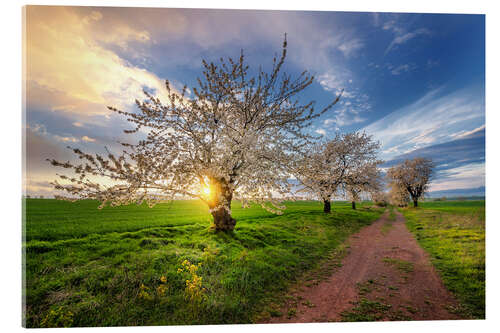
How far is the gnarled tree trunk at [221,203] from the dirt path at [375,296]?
101 inches

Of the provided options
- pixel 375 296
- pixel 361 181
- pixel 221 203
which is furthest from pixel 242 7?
pixel 361 181

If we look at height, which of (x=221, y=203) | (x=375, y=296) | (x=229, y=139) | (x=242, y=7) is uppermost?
(x=242, y=7)

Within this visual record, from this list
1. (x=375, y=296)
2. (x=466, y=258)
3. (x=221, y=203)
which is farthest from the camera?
(x=221, y=203)

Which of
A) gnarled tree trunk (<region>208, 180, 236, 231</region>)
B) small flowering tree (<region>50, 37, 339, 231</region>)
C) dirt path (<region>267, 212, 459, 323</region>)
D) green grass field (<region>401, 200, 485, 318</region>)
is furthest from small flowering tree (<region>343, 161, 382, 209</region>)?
small flowering tree (<region>50, 37, 339, 231</region>)

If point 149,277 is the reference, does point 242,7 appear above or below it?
above

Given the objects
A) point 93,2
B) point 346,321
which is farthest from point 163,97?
point 346,321

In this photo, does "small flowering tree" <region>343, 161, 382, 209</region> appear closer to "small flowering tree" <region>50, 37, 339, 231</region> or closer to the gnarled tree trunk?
the gnarled tree trunk

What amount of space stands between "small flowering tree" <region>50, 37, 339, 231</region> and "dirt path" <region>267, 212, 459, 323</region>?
1.92 meters

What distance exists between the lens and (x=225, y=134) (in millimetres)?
4762

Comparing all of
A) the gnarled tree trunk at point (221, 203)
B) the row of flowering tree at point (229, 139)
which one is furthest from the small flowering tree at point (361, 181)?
the gnarled tree trunk at point (221, 203)

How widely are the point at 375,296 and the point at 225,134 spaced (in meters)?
4.75

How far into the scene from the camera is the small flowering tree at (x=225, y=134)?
4457 mm

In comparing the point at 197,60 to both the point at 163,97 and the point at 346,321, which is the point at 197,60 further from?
the point at 346,321

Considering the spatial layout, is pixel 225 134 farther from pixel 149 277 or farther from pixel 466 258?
pixel 466 258
